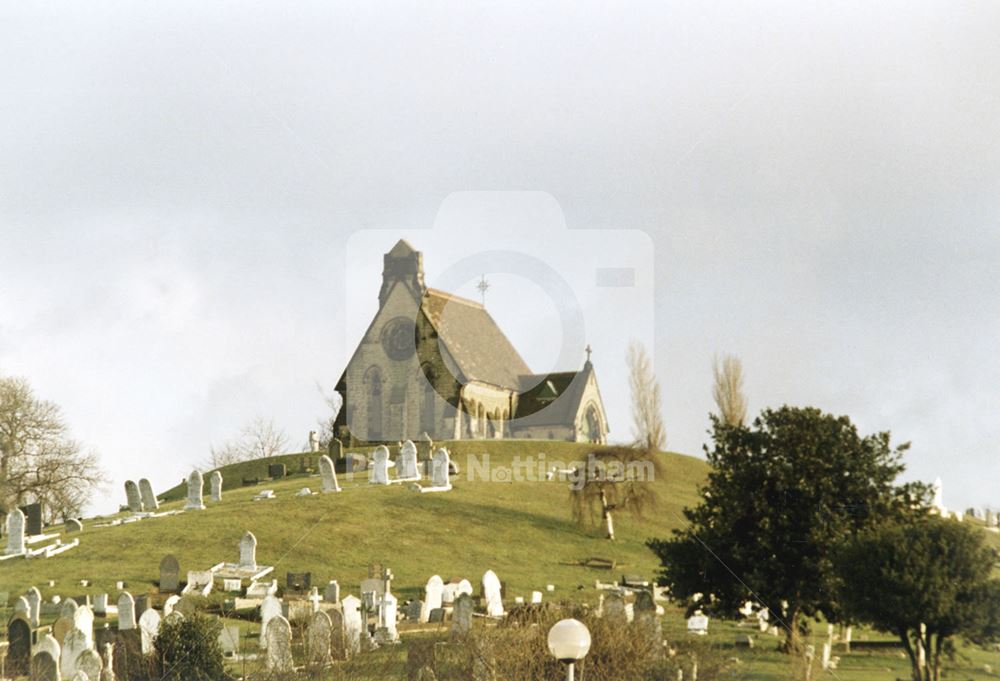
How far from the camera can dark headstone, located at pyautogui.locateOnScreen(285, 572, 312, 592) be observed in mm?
27609

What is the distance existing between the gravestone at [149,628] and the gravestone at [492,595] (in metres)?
8.17

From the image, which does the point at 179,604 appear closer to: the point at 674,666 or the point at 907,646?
the point at 674,666

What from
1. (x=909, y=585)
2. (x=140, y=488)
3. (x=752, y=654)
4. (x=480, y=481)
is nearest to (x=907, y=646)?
(x=909, y=585)

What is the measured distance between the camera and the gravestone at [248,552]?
1169 inches

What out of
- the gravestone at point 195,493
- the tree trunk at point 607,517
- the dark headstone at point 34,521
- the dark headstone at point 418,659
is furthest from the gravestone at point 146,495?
the dark headstone at point 418,659

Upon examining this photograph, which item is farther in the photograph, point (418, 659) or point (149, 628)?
point (149, 628)

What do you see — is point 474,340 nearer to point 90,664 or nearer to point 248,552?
point 248,552

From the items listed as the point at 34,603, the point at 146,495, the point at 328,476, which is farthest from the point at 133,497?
the point at 34,603

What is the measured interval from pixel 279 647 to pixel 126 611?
795cm

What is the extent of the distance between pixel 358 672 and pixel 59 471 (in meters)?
41.8

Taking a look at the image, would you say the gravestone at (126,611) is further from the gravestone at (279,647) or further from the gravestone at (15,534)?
the gravestone at (15,534)

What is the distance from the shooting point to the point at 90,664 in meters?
18.7

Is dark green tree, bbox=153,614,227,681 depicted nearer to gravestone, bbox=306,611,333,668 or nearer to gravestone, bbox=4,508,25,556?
gravestone, bbox=306,611,333,668

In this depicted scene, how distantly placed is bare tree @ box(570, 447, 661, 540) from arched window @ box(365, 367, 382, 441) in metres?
21.5
